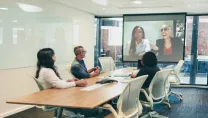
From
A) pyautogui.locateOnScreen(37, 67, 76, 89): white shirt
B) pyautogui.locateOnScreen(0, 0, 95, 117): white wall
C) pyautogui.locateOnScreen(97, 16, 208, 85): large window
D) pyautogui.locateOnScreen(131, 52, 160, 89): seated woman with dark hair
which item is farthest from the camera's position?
pyautogui.locateOnScreen(97, 16, 208, 85): large window

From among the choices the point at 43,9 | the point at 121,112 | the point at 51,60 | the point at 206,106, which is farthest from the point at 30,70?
the point at 206,106

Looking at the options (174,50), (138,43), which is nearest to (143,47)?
(138,43)

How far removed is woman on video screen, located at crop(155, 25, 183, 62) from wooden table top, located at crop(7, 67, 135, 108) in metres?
4.89

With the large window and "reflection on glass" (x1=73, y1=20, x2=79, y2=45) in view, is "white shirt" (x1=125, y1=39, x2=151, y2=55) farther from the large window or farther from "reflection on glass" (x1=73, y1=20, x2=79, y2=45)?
"reflection on glass" (x1=73, y1=20, x2=79, y2=45)

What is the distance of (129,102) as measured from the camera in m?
2.85

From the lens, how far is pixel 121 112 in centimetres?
272

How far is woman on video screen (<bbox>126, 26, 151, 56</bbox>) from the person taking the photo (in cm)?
816

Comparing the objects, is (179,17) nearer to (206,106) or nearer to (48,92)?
(206,106)

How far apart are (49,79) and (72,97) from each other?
0.58 m

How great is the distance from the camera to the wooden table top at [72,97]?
259cm

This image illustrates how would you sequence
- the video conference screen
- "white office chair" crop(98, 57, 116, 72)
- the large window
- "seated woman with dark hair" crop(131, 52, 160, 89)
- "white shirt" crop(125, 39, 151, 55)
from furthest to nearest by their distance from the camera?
"white shirt" crop(125, 39, 151, 55)
the large window
the video conference screen
"white office chair" crop(98, 57, 116, 72)
"seated woman with dark hair" crop(131, 52, 160, 89)

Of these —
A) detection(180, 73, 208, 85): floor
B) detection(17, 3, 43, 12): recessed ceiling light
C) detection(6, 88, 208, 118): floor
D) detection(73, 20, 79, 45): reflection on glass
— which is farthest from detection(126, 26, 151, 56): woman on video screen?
detection(17, 3, 43, 12): recessed ceiling light

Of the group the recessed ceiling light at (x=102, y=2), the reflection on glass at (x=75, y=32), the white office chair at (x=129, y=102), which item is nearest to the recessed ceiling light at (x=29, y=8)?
the recessed ceiling light at (x=102, y=2)

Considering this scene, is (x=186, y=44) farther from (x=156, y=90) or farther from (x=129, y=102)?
(x=129, y=102)
